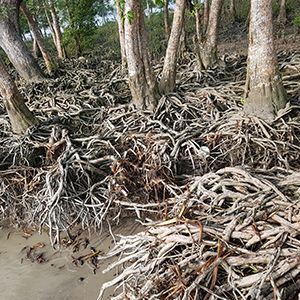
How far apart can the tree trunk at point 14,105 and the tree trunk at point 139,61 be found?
194cm

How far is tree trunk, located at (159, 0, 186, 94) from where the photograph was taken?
166 inches

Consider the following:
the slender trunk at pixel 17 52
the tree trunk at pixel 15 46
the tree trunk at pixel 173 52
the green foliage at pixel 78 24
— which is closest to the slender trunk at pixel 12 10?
the tree trunk at pixel 15 46

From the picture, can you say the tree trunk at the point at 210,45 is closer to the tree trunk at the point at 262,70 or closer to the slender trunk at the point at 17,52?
the tree trunk at the point at 262,70

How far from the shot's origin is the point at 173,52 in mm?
4516

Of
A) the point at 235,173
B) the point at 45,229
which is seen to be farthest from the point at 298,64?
the point at 45,229

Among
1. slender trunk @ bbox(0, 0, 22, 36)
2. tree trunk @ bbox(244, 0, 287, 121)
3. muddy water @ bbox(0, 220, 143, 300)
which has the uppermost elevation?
slender trunk @ bbox(0, 0, 22, 36)

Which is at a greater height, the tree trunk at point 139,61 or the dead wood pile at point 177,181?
the tree trunk at point 139,61

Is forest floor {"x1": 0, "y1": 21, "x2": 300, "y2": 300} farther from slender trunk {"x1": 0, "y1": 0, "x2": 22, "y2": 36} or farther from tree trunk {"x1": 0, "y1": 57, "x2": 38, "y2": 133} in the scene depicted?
slender trunk {"x1": 0, "y1": 0, "x2": 22, "y2": 36}

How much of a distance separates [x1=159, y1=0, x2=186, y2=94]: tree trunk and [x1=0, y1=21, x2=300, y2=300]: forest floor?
210 millimetres

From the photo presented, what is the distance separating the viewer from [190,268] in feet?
6.74

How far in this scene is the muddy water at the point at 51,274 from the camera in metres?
2.46

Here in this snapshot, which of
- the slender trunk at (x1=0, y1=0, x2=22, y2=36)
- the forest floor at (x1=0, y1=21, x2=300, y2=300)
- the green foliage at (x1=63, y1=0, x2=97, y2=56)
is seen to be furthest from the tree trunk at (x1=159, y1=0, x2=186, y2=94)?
the green foliage at (x1=63, y1=0, x2=97, y2=56)

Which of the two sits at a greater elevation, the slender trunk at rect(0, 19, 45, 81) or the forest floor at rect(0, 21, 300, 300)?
the slender trunk at rect(0, 19, 45, 81)

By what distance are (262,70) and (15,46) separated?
21.1 feet
